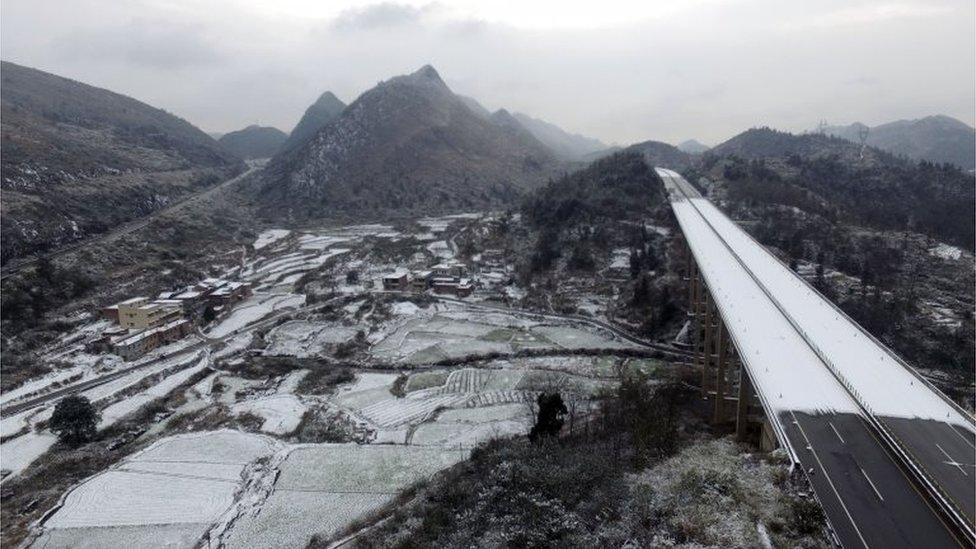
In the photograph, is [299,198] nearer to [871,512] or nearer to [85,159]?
[85,159]

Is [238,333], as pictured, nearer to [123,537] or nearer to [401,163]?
[123,537]

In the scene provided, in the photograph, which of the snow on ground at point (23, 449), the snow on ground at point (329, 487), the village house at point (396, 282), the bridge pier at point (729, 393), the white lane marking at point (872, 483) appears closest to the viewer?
the white lane marking at point (872, 483)

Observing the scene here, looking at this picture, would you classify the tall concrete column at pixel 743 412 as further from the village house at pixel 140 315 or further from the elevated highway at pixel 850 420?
the village house at pixel 140 315

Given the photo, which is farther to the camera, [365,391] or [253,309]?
[253,309]

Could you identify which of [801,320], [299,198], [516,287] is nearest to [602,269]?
[516,287]

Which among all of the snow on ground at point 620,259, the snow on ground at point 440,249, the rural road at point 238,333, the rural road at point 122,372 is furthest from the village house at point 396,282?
the snow on ground at point 620,259

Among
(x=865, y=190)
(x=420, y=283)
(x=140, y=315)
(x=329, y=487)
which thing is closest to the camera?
(x=329, y=487)

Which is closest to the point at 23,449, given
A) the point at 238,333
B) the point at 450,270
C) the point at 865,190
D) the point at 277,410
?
the point at 277,410
